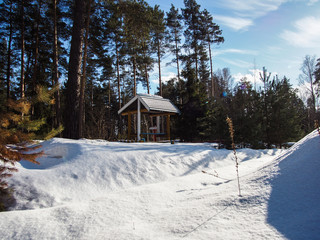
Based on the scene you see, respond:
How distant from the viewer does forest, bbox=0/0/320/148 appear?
22.3 feet

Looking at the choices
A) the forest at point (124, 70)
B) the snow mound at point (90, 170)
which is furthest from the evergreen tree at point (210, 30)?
the snow mound at point (90, 170)

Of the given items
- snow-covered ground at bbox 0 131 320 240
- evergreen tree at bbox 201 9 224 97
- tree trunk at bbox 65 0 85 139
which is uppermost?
evergreen tree at bbox 201 9 224 97

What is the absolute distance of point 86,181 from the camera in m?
3.05

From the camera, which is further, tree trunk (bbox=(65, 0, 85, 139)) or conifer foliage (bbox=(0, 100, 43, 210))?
tree trunk (bbox=(65, 0, 85, 139))

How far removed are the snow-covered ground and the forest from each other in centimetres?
86

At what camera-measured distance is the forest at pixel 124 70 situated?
6.80m

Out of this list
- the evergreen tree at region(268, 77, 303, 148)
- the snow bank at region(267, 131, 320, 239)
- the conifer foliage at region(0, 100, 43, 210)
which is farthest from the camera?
the evergreen tree at region(268, 77, 303, 148)

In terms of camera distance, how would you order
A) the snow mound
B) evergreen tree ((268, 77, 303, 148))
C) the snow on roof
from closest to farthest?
the snow mound → evergreen tree ((268, 77, 303, 148)) → the snow on roof

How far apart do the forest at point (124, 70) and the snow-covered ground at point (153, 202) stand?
856 mm

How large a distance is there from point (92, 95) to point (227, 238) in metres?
27.9

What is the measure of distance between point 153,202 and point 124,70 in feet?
82.1

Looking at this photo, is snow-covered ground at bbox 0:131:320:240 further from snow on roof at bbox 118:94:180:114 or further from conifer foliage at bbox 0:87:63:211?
snow on roof at bbox 118:94:180:114

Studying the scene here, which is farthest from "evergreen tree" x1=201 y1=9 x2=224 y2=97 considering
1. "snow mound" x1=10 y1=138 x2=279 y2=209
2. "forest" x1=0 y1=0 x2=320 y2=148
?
"snow mound" x1=10 y1=138 x2=279 y2=209

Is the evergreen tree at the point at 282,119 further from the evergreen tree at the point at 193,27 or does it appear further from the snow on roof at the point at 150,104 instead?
the evergreen tree at the point at 193,27
